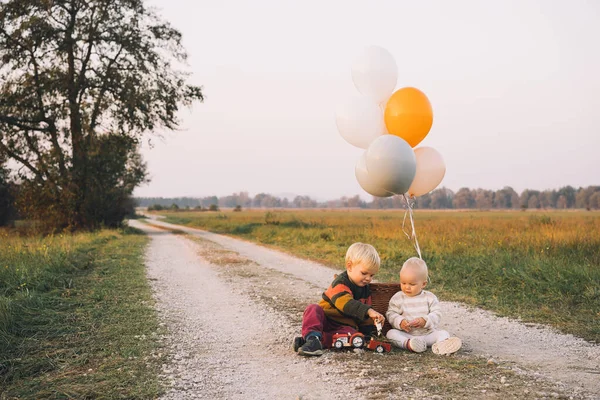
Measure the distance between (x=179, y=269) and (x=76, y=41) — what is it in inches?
580

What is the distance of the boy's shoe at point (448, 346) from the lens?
462 cm

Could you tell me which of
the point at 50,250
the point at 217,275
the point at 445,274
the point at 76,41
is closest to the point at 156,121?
the point at 76,41

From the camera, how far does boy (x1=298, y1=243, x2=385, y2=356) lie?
482cm

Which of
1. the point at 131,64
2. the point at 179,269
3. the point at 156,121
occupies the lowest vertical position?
the point at 179,269

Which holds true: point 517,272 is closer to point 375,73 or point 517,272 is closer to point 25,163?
point 375,73

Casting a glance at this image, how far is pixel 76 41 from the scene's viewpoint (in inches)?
835

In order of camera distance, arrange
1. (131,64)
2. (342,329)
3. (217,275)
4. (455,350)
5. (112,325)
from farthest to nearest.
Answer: (131,64) → (217,275) → (112,325) → (342,329) → (455,350)

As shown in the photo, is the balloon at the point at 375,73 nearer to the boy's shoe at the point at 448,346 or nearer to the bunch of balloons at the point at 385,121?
the bunch of balloons at the point at 385,121

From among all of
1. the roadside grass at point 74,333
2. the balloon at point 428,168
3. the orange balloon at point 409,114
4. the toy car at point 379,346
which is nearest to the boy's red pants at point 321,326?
the toy car at point 379,346

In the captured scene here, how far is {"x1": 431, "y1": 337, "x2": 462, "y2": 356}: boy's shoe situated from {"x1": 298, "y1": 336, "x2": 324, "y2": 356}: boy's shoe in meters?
1.13

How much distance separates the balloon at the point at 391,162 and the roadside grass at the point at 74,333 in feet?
10.2

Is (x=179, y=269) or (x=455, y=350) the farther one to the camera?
(x=179, y=269)

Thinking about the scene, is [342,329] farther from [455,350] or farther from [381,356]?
[455,350]

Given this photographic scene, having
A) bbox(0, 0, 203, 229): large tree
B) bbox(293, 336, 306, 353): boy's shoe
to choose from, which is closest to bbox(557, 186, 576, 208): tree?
bbox(0, 0, 203, 229): large tree
